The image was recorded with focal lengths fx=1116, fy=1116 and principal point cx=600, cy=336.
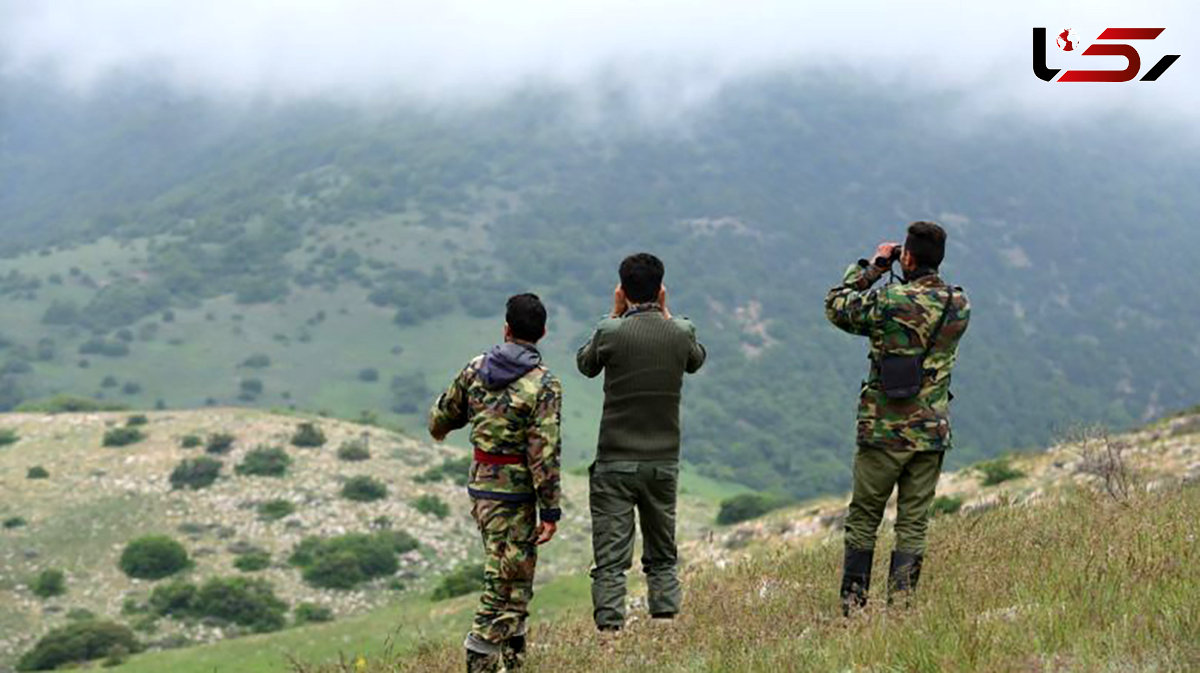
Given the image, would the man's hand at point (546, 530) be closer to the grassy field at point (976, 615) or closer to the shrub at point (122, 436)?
the grassy field at point (976, 615)

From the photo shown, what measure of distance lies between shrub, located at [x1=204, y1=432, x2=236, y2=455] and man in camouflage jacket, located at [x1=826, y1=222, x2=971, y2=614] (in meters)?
58.6

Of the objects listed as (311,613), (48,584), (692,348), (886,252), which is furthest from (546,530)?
(48,584)

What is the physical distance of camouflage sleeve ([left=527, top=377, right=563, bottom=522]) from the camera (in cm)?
677

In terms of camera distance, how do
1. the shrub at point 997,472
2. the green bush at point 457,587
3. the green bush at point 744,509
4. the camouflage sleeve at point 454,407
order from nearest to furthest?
the camouflage sleeve at point 454,407
the shrub at point 997,472
the green bush at point 457,587
the green bush at point 744,509

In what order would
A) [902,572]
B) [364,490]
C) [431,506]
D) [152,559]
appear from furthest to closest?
[431,506] < [364,490] < [152,559] < [902,572]

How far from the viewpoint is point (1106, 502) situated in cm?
1080

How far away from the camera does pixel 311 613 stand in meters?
47.1

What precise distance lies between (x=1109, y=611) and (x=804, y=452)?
7421 inches

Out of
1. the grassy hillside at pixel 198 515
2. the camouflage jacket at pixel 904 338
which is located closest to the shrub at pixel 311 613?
the grassy hillside at pixel 198 515

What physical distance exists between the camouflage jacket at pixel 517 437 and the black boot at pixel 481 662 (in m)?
1.01

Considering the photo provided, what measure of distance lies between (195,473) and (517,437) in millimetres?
56394

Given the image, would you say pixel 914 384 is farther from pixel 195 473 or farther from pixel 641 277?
pixel 195 473

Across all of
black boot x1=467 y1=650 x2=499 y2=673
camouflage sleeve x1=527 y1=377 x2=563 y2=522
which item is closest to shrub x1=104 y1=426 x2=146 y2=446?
black boot x1=467 y1=650 x2=499 y2=673

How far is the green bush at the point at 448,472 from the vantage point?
6506 cm
